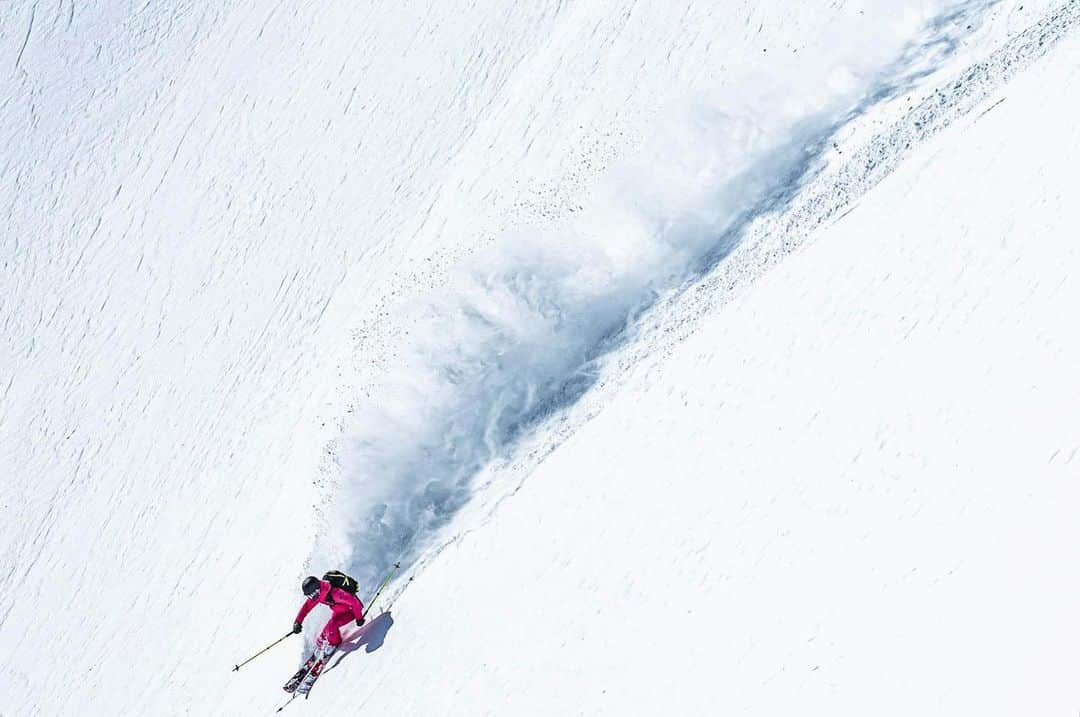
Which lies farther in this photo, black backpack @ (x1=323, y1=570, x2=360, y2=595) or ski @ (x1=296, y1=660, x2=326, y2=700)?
ski @ (x1=296, y1=660, x2=326, y2=700)

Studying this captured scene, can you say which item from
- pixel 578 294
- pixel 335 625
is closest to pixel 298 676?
pixel 335 625

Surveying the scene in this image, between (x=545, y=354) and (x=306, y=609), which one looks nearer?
(x=306, y=609)

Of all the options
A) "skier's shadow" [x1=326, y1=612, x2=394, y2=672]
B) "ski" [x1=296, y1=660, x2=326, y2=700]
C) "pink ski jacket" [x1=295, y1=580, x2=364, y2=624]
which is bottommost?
"skier's shadow" [x1=326, y1=612, x2=394, y2=672]

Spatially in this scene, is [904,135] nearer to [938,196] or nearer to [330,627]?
[938,196]

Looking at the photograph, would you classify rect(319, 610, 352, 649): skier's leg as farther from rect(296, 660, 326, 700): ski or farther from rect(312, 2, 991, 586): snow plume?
rect(312, 2, 991, 586): snow plume

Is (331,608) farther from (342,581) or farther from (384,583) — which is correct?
(384,583)

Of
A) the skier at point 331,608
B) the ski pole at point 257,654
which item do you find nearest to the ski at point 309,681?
the skier at point 331,608

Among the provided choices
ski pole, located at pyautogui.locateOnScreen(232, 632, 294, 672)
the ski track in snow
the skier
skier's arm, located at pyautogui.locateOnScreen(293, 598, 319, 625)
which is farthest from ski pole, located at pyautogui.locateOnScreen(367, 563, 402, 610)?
ski pole, located at pyautogui.locateOnScreen(232, 632, 294, 672)
